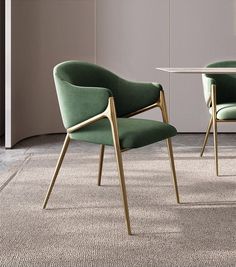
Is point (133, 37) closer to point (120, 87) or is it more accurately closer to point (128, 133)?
point (120, 87)

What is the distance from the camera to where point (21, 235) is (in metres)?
2.74

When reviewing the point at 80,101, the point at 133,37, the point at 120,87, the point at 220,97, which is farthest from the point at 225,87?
the point at 80,101

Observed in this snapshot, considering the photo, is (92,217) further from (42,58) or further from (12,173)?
(42,58)

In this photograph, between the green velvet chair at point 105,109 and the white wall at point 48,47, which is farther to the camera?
the white wall at point 48,47

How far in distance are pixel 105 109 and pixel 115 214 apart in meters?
0.59

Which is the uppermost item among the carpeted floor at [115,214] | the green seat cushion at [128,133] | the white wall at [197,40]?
the white wall at [197,40]

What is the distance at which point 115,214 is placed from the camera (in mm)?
3113

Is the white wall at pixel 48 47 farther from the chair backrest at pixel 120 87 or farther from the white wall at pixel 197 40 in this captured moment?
the chair backrest at pixel 120 87

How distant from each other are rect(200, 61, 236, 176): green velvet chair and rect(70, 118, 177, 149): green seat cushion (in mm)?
1050

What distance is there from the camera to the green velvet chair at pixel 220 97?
4.14m

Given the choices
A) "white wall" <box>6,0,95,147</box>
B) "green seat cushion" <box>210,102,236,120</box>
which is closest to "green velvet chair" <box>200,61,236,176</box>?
"green seat cushion" <box>210,102,236,120</box>

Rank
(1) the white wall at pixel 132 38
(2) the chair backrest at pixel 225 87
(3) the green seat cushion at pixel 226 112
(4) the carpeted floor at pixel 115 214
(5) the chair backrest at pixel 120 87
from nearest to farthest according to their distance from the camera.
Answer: (4) the carpeted floor at pixel 115 214, (5) the chair backrest at pixel 120 87, (3) the green seat cushion at pixel 226 112, (2) the chair backrest at pixel 225 87, (1) the white wall at pixel 132 38

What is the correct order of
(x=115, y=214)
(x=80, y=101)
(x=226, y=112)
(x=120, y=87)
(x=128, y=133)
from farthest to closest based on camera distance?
(x=226, y=112) < (x=120, y=87) < (x=115, y=214) < (x=80, y=101) < (x=128, y=133)

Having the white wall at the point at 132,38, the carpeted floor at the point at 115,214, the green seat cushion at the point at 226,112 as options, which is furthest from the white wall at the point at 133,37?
the green seat cushion at the point at 226,112
